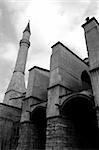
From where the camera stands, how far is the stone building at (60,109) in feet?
26.8

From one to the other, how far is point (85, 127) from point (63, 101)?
2.40m

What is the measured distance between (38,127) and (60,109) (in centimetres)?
324

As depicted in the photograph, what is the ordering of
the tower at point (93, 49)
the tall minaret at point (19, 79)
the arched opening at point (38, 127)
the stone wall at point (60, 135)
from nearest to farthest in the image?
1. the tower at point (93, 49)
2. the stone wall at point (60, 135)
3. the arched opening at point (38, 127)
4. the tall minaret at point (19, 79)

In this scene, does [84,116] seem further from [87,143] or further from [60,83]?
[60,83]

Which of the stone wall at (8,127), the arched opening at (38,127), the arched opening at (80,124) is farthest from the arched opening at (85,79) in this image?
the stone wall at (8,127)

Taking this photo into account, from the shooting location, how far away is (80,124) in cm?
933

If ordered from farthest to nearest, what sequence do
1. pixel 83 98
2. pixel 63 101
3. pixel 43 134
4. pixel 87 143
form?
pixel 43 134 < pixel 87 143 < pixel 63 101 < pixel 83 98

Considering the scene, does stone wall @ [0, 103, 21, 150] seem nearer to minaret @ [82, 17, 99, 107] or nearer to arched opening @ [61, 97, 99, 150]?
arched opening @ [61, 97, 99, 150]

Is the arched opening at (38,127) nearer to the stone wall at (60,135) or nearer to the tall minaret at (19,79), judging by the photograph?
the stone wall at (60,135)

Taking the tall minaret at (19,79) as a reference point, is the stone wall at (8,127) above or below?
below

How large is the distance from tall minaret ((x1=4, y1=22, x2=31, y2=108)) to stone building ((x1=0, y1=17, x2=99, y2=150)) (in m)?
6.44

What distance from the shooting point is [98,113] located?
701 centimetres

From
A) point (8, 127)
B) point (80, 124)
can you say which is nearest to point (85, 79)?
point (80, 124)

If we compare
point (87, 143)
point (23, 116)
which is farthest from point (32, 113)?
point (87, 143)
